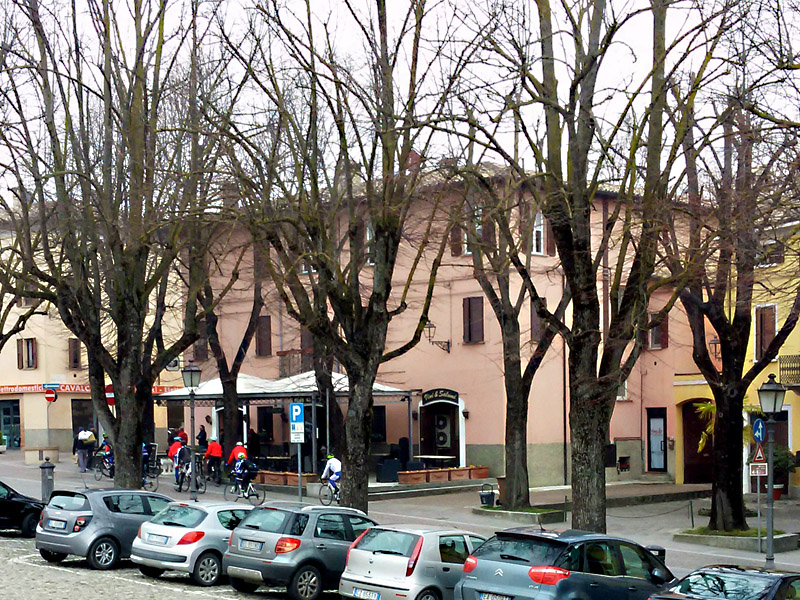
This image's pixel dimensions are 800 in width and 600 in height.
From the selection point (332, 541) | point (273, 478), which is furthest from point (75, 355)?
point (332, 541)

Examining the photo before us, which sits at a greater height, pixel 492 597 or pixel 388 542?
pixel 388 542

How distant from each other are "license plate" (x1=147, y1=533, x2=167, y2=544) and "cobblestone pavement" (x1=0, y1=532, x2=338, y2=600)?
66 cm

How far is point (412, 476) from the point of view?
3450cm

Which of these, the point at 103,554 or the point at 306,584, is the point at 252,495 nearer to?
the point at 103,554

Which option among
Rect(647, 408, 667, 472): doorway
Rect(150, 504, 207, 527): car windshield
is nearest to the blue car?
Rect(150, 504, 207, 527): car windshield

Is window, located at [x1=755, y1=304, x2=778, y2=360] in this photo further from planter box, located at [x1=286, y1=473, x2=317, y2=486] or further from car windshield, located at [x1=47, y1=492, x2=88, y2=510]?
car windshield, located at [x1=47, y1=492, x2=88, y2=510]

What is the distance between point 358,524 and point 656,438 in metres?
28.5

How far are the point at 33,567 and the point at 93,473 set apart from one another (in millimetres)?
20053

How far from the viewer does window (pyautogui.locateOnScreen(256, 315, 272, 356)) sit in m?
46.1

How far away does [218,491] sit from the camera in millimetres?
33406

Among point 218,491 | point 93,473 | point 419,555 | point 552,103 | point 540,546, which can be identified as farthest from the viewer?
point 93,473

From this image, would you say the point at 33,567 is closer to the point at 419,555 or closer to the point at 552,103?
the point at 419,555

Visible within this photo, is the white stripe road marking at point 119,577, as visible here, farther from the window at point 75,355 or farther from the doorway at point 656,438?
the window at point 75,355

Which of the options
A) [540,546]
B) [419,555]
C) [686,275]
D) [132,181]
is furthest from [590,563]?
[132,181]
